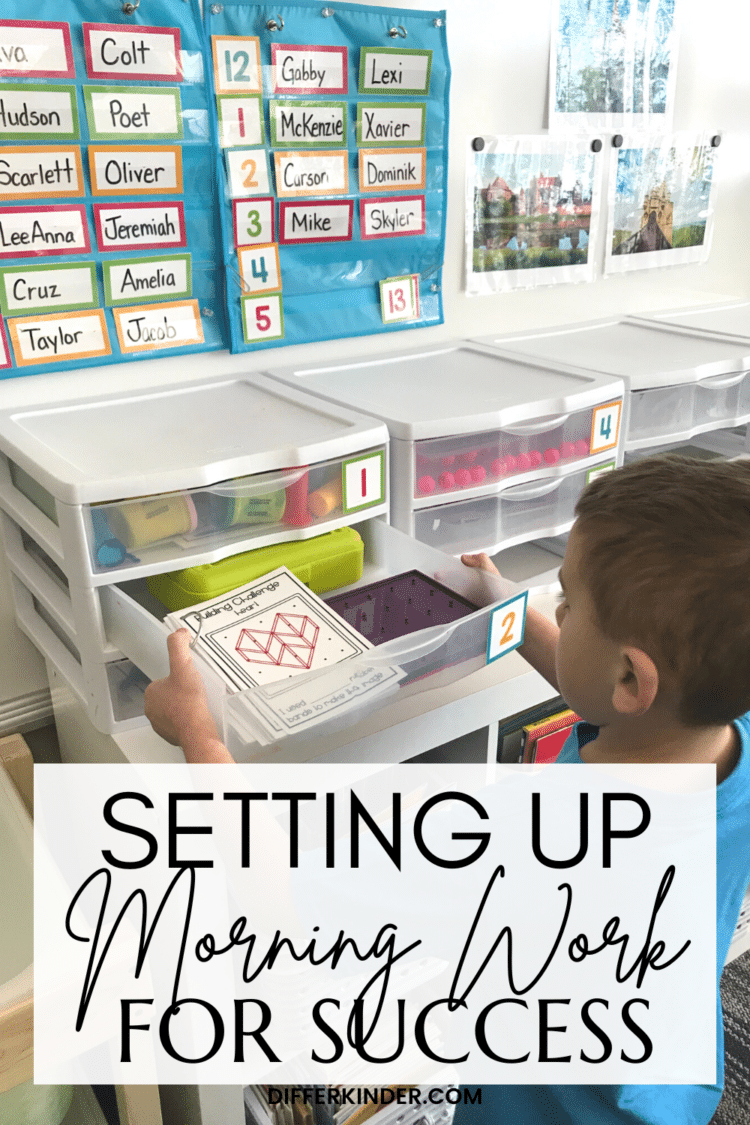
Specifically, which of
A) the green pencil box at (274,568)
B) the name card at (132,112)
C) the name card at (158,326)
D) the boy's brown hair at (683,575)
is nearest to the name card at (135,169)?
the name card at (132,112)

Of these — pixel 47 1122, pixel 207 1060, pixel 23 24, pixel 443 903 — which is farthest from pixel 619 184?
pixel 47 1122

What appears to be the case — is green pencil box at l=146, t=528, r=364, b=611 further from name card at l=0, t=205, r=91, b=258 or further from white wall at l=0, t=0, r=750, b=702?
name card at l=0, t=205, r=91, b=258

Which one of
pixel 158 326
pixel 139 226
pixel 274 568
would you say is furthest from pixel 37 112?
pixel 274 568

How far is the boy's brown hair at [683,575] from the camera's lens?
0.62 m

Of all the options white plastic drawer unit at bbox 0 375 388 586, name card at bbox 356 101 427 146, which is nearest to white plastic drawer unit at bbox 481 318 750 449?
name card at bbox 356 101 427 146

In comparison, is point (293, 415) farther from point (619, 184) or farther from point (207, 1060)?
point (619, 184)

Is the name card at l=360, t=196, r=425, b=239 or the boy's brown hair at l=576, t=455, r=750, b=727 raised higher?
the name card at l=360, t=196, r=425, b=239

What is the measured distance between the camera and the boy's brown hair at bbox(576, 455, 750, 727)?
62 centimetres

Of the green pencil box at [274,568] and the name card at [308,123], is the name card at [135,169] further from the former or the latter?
the green pencil box at [274,568]

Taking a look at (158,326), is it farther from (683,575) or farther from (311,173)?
(683,575)

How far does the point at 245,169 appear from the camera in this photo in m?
1.26

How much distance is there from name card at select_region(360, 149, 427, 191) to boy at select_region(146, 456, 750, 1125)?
0.88 m

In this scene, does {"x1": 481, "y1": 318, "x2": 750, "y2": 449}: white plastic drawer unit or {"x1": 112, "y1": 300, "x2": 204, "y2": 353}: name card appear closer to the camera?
{"x1": 112, "y1": 300, "x2": 204, "y2": 353}: name card

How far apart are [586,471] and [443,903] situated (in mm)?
751
